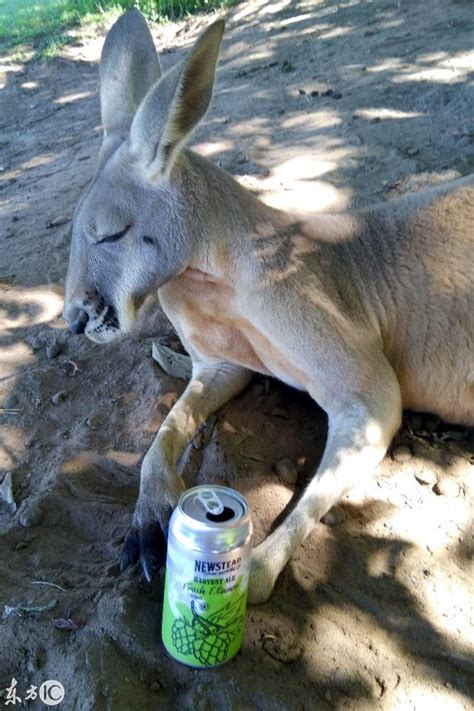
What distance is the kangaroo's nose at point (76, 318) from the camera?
276 cm

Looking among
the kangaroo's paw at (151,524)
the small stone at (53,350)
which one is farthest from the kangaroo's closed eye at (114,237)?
the small stone at (53,350)

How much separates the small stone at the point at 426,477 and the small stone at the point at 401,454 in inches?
3.4

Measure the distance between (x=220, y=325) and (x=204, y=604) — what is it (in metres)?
1.37

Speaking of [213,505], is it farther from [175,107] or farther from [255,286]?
[175,107]

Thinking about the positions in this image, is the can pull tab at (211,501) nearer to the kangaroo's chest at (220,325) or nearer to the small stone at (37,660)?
the small stone at (37,660)

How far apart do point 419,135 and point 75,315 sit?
10.3 ft

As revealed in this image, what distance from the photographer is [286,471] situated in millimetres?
2826

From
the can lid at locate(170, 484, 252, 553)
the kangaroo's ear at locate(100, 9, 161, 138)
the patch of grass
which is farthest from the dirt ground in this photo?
the patch of grass

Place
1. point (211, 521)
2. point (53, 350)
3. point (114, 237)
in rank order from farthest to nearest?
point (53, 350), point (114, 237), point (211, 521)

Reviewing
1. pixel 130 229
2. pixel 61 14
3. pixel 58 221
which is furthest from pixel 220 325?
pixel 61 14

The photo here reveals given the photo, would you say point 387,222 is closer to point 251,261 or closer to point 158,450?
point 251,261

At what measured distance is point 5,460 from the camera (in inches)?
127

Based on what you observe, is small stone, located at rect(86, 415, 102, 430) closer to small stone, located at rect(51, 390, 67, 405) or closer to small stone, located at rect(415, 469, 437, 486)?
small stone, located at rect(51, 390, 67, 405)

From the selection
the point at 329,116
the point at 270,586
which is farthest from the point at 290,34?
the point at 270,586
